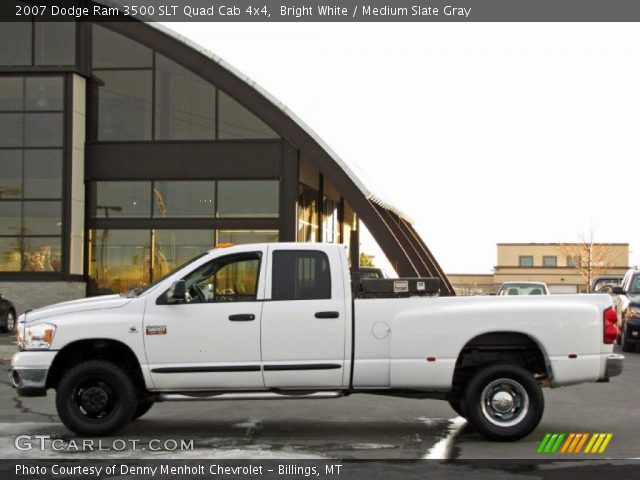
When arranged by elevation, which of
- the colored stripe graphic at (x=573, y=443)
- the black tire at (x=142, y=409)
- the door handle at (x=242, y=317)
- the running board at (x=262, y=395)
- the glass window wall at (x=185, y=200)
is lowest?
the colored stripe graphic at (x=573, y=443)

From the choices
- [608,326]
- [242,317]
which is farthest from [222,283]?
[608,326]

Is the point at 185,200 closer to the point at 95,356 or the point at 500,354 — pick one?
the point at 95,356

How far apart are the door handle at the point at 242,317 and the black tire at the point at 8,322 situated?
19018 millimetres

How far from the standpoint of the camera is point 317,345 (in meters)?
10.4

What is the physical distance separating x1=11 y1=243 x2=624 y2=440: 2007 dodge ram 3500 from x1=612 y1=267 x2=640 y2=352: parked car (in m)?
12.1

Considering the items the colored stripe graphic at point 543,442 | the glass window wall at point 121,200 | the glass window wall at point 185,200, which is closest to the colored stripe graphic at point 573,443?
the colored stripe graphic at point 543,442

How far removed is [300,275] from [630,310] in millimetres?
14258

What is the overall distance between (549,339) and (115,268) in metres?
23.2

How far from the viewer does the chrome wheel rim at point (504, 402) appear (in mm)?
10258

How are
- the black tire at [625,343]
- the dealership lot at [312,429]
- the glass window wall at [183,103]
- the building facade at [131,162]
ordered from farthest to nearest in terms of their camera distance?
the glass window wall at [183,103]
the building facade at [131,162]
the black tire at [625,343]
the dealership lot at [312,429]

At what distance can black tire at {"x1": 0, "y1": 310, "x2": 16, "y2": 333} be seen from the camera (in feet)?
91.2

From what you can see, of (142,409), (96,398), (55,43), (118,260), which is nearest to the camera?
(96,398)

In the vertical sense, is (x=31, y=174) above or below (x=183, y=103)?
below

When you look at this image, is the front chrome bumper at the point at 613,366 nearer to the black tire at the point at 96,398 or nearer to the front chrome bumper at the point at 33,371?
the black tire at the point at 96,398
